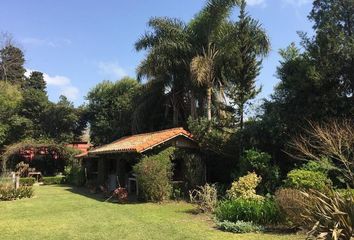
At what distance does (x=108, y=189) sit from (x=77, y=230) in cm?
1186

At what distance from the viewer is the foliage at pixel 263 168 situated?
17500 mm

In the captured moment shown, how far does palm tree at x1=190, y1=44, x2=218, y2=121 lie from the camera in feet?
70.9

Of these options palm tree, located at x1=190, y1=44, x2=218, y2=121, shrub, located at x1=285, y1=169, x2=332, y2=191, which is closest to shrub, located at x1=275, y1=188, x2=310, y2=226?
shrub, located at x1=285, y1=169, x2=332, y2=191

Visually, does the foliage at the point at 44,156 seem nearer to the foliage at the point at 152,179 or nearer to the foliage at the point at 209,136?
the foliage at the point at 209,136

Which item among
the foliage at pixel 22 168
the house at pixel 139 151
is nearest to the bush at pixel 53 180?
the foliage at pixel 22 168

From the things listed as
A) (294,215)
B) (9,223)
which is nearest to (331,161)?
(294,215)

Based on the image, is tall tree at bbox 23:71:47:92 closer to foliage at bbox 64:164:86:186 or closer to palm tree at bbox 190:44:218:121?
foliage at bbox 64:164:86:186

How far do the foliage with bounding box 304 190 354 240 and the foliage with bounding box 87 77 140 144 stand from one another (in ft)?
92.0

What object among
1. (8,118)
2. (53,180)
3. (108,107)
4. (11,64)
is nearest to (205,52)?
(53,180)

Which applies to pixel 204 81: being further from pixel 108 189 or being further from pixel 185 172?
pixel 108 189

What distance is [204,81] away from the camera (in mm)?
22453

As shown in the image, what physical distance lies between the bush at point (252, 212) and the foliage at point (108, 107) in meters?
24.6

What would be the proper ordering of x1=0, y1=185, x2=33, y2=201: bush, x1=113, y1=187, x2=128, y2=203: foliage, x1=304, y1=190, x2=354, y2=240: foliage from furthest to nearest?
x1=0, y1=185, x2=33, y2=201: bush
x1=113, y1=187, x2=128, y2=203: foliage
x1=304, y1=190, x2=354, y2=240: foliage

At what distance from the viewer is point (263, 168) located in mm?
17641
